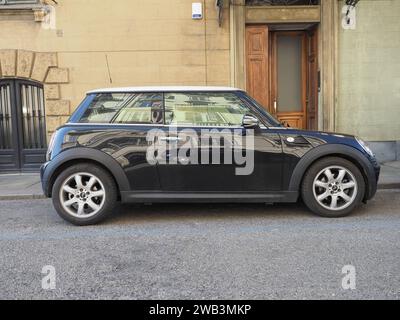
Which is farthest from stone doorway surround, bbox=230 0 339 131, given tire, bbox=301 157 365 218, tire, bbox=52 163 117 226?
tire, bbox=52 163 117 226

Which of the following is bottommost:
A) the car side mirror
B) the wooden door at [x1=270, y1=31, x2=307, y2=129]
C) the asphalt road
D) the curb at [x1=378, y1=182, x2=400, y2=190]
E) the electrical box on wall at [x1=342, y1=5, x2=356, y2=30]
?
the asphalt road

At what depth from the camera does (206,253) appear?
426 centimetres

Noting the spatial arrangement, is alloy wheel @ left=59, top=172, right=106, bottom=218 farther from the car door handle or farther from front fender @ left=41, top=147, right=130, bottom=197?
the car door handle

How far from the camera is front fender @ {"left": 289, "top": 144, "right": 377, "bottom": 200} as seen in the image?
531 cm

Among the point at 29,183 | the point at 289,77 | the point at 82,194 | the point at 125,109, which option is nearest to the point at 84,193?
the point at 82,194

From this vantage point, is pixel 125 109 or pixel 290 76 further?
pixel 290 76

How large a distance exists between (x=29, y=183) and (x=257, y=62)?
5667mm

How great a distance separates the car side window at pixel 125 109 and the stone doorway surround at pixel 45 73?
4.77 metres

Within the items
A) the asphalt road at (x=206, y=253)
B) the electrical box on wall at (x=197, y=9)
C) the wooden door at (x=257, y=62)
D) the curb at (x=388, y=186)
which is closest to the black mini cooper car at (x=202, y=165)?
the asphalt road at (x=206, y=253)

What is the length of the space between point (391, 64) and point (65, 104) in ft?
24.6

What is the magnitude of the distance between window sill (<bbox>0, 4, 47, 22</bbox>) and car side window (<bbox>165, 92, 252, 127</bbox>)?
5.73m

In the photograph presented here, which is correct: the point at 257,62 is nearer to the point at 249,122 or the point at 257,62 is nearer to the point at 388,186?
the point at 388,186

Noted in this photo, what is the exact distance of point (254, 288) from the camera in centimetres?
340
